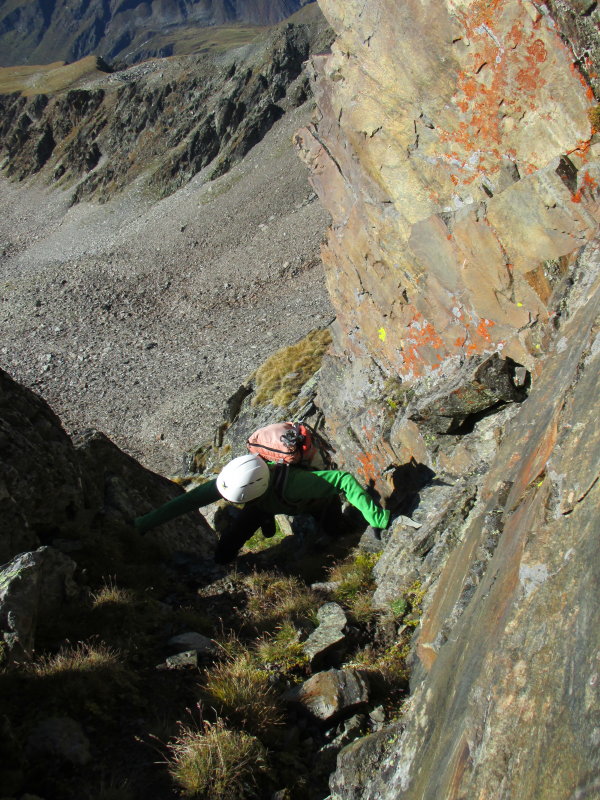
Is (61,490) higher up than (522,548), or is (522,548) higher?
(61,490)

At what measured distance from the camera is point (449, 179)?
33.6 ft

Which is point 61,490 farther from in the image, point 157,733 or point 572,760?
point 572,760

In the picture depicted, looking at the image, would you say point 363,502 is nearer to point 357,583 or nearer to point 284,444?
point 357,583

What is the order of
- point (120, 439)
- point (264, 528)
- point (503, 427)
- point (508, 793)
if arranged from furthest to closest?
point (120, 439), point (264, 528), point (503, 427), point (508, 793)

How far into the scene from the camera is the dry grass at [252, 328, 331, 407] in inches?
845

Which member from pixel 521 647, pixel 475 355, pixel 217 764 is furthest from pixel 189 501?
pixel 521 647

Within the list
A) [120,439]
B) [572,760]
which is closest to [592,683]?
[572,760]

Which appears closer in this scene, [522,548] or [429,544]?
[522,548]

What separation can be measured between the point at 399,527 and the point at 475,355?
3.25 m

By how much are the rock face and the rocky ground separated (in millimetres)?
3207

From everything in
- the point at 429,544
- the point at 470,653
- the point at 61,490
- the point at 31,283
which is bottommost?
the point at 429,544

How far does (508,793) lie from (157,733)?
133 inches

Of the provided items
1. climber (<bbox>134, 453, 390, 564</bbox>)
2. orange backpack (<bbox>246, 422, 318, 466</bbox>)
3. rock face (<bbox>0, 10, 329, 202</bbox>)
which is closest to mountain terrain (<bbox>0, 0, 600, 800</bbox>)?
climber (<bbox>134, 453, 390, 564</bbox>)

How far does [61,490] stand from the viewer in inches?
351
